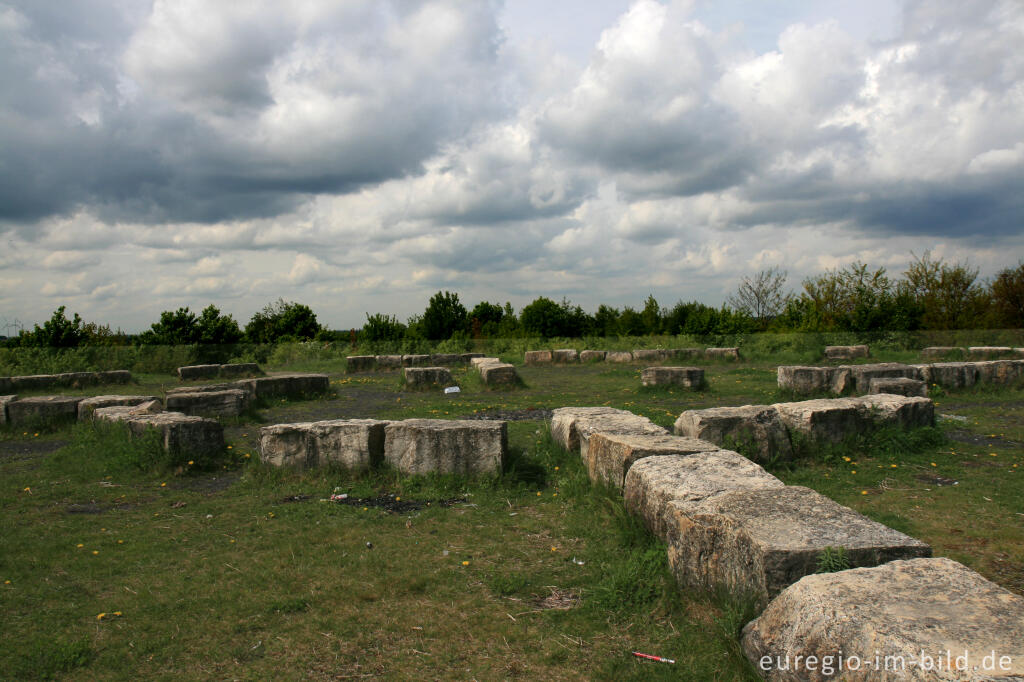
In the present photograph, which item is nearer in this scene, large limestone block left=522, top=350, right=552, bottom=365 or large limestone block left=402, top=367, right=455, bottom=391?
large limestone block left=402, top=367, right=455, bottom=391

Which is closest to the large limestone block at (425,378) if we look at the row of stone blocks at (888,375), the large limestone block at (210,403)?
the large limestone block at (210,403)

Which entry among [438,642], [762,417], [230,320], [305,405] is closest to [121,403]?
[305,405]

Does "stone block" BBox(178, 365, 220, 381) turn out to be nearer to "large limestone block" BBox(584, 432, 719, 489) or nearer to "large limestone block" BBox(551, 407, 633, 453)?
"large limestone block" BBox(551, 407, 633, 453)

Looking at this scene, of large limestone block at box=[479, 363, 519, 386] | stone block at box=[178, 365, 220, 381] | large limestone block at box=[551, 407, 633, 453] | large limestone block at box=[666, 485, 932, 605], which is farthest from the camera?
stone block at box=[178, 365, 220, 381]

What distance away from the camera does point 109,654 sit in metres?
3.29

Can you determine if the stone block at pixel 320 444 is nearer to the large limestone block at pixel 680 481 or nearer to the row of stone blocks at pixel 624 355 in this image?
the large limestone block at pixel 680 481

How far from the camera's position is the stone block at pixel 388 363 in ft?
68.3

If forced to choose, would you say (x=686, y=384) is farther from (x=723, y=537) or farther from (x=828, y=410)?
(x=723, y=537)

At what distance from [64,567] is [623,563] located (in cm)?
397

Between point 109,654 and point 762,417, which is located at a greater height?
point 762,417

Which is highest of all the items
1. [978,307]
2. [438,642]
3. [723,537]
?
[978,307]

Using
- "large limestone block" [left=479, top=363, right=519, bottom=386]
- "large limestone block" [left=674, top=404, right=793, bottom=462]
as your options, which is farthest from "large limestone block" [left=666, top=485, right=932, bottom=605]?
"large limestone block" [left=479, top=363, right=519, bottom=386]

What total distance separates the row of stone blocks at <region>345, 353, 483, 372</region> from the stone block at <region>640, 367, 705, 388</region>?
346 inches

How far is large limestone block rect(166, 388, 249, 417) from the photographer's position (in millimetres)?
10453
